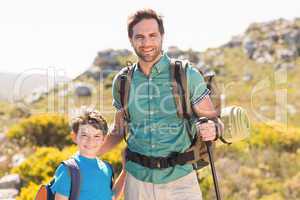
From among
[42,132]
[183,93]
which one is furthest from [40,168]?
[183,93]

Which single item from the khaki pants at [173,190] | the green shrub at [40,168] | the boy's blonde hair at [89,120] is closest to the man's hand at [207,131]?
the khaki pants at [173,190]

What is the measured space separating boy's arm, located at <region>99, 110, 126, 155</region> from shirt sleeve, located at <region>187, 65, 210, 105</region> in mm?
575

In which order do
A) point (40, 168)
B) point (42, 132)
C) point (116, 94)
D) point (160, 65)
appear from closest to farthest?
point (160, 65), point (116, 94), point (40, 168), point (42, 132)

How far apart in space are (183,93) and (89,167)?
74cm

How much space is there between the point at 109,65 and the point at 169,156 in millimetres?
52557

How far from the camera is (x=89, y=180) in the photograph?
3.46 m

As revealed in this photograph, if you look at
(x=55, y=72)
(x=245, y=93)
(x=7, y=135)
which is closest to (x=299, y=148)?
(x=55, y=72)

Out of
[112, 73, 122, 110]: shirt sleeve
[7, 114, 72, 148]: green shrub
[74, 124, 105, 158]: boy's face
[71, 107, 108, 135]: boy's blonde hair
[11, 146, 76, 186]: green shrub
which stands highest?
[112, 73, 122, 110]: shirt sleeve

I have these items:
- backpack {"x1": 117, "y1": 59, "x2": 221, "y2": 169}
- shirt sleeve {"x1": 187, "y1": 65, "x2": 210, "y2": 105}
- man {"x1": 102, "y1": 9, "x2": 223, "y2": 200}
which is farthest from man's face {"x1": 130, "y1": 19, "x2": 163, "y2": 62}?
shirt sleeve {"x1": 187, "y1": 65, "x2": 210, "y2": 105}

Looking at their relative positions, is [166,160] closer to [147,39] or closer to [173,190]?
[173,190]

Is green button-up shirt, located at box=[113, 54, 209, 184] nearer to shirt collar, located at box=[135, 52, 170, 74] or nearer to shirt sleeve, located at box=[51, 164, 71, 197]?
shirt collar, located at box=[135, 52, 170, 74]

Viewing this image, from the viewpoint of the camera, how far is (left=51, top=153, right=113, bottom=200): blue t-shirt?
338 centimetres

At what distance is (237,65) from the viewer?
169 ft

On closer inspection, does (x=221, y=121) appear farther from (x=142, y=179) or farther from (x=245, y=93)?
(x=245, y=93)
